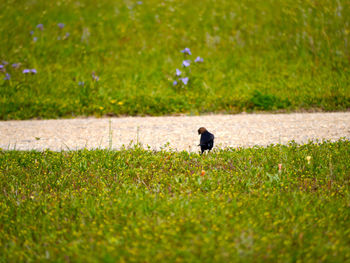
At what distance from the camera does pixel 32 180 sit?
3.73m

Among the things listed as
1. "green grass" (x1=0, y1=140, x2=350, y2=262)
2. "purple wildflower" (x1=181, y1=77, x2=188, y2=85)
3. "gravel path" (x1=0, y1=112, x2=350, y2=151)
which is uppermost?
"purple wildflower" (x1=181, y1=77, x2=188, y2=85)

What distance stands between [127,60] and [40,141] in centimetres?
449

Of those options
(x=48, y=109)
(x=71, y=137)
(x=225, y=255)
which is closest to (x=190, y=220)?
(x=225, y=255)

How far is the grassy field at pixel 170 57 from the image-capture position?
7051 millimetres

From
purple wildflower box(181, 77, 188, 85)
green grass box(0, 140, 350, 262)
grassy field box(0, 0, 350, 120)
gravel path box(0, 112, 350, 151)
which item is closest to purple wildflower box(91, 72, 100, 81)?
grassy field box(0, 0, 350, 120)

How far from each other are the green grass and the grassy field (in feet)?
9.25

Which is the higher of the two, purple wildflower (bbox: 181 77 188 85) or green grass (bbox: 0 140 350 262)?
purple wildflower (bbox: 181 77 188 85)

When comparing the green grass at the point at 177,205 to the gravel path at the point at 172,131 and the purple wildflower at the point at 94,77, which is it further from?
the purple wildflower at the point at 94,77

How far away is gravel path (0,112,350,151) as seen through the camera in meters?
5.02

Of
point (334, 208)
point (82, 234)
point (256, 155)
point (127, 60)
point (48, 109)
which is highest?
point (127, 60)

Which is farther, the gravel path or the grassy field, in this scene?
the grassy field

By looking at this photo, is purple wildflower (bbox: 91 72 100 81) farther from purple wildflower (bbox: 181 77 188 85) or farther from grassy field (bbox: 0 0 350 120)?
purple wildflower (bbox: 181 77 188 85)

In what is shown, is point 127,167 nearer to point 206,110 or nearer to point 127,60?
point 206,110

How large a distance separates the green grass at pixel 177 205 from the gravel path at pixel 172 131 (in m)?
0.61
